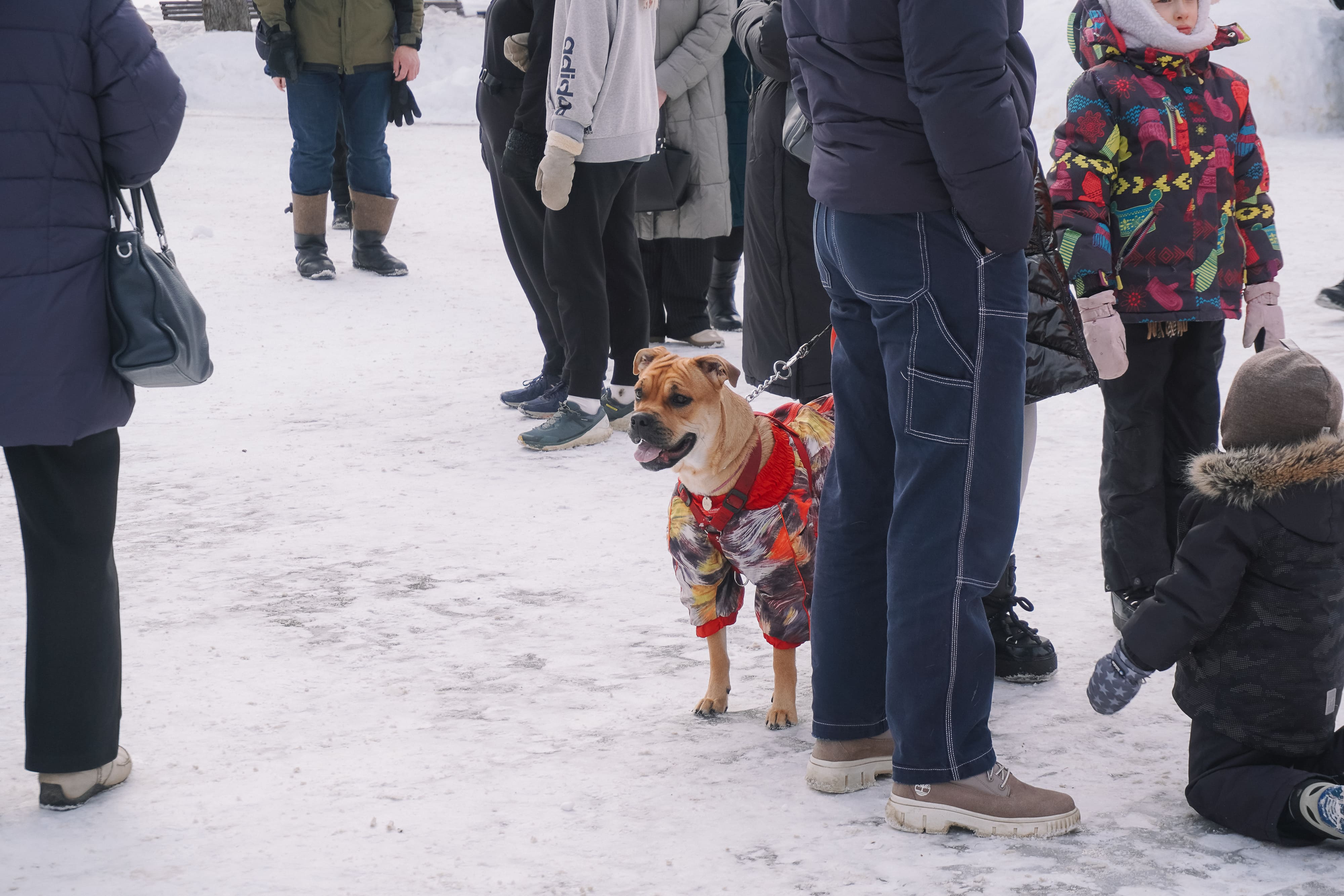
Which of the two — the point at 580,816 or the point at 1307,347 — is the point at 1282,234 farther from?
the point at 580,816

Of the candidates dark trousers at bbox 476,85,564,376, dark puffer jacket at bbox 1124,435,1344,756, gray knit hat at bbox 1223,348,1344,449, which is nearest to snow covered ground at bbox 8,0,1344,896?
dark puffer jacket at bbox 1124,435,1344,756

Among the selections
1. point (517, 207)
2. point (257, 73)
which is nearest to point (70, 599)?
point (517, 207)

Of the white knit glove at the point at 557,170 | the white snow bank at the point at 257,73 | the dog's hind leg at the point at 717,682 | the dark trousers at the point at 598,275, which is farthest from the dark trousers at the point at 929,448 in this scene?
the white snow bank at the point at 257,73

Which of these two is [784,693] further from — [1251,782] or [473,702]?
[1251,782]

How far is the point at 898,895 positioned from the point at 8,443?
76.5 inches

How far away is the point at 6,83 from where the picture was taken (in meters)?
2.68

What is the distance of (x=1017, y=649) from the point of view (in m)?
3.43

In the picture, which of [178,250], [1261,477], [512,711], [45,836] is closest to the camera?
[1261,477]

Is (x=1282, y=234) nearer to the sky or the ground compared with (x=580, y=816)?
nearer to the sky

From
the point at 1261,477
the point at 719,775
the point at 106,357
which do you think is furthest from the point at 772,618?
the point at 106,357

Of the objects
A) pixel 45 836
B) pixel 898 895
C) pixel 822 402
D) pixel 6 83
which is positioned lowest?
pixel 45 836

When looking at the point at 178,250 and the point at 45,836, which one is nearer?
the point at 45,836

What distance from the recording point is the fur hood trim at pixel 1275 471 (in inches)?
101

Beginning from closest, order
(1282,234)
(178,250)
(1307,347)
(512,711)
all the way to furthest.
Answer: (512,711), (1307,347), (1282,234), (178,250)
